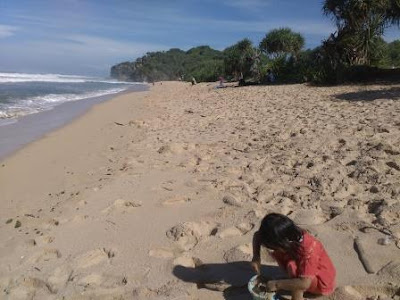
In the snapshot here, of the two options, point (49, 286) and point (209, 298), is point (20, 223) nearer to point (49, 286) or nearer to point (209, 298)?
point (49, 286)

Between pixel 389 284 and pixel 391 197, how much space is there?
1.28 m

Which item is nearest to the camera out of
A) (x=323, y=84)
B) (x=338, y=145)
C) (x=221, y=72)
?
(x=338, y=145)

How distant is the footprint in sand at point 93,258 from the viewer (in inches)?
135

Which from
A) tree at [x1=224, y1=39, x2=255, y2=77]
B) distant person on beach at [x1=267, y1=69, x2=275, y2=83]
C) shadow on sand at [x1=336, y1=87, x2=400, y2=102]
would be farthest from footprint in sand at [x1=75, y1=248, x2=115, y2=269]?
tree at [x1=224, y1=39, x2=255, y2=77]

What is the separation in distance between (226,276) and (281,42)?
35.0m

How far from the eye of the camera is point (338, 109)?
29.0 ft

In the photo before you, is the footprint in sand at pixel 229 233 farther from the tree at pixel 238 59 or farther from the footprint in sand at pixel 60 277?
the tree at pixel 238 59

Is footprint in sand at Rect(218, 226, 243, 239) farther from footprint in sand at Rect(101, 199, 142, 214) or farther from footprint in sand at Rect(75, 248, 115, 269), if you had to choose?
footprint in sand at Rect(101, 199, 142, 214)

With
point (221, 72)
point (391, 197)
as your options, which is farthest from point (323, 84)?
point (221, 72)

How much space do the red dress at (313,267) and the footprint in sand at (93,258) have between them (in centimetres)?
144

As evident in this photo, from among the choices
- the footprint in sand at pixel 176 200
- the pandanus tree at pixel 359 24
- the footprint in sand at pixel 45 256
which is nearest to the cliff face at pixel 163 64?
the pandanus tree at pixel 359 24

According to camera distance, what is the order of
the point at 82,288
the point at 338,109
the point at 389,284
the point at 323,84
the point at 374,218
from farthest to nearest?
1. the point at 323,84
2. the point at 338,109
3. the point at 374,218
4. the point at 82,288
5. the point at 389,284

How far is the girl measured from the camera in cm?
272

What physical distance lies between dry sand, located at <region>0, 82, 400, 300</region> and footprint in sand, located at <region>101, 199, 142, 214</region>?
0.07 ft
